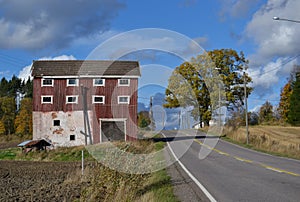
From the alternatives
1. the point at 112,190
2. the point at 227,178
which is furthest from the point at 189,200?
the point at 227,178

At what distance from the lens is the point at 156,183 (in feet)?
38.6

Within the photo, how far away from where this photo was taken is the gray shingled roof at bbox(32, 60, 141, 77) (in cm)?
3744

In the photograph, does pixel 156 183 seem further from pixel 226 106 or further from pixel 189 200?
pixel 226 106

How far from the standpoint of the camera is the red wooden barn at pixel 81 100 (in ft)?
120

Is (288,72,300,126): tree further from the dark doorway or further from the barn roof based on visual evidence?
the barn roof

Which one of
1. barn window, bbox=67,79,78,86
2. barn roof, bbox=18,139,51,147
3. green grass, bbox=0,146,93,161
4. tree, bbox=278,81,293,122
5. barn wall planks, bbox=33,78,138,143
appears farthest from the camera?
tree, bbox=278,81,293,122

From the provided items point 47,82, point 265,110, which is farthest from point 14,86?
point 47,82

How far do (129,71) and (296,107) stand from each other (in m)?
34.7

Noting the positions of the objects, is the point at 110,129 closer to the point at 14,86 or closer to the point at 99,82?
the point at 99,82

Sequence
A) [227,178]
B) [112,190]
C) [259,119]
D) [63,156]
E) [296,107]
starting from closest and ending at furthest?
[112,190] < [227,178] < [63,156] < [296,107] < [259,119]

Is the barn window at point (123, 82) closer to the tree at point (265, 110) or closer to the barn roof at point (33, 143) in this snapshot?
the barn roof at point (33, 143)

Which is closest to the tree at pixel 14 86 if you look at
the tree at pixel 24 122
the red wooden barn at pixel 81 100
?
the tree at pixel 24 122

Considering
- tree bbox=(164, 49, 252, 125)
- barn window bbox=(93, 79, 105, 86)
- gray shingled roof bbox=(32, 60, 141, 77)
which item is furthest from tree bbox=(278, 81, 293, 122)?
barn window bbox=(93, 79, 105, 86)

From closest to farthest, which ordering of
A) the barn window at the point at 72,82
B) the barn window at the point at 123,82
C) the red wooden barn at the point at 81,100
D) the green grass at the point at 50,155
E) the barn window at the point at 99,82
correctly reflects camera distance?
the green grass at the point at 50,155
the red wooden barn at the point at 81,100
the barn window at the point at 123,82
the barn window at the point at 99,82
the barn window at the point at 72,82
